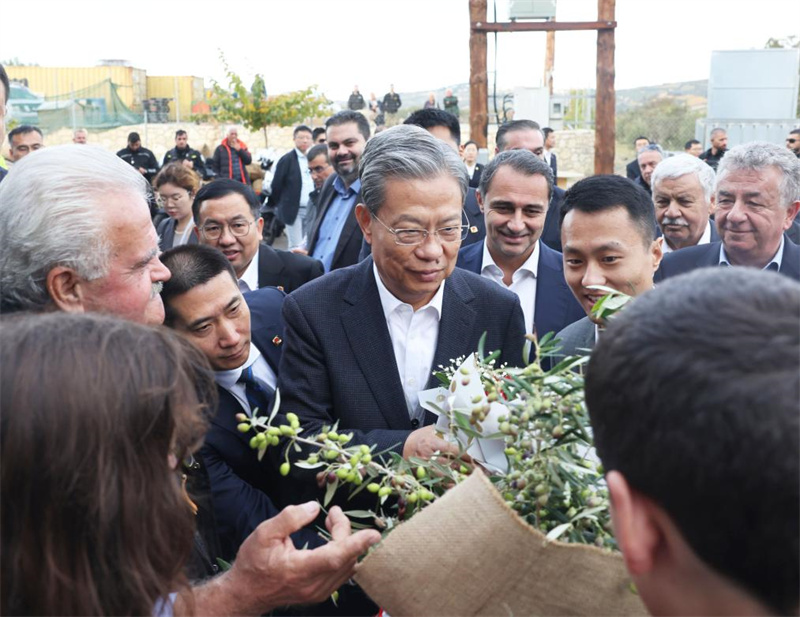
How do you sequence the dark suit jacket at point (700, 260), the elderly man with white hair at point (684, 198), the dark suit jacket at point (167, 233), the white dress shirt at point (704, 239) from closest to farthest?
the dark suit jacket at point (700, 260) → the elderly man with white hair at point (684, 198) → the white dress shirt at point (704, 239) → the dark suit jacket at point (167, 233)

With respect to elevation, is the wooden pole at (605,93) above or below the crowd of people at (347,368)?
above

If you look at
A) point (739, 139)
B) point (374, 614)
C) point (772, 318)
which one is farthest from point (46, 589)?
point (739, 139)

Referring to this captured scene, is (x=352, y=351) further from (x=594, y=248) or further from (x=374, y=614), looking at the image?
(x=594, y=248)

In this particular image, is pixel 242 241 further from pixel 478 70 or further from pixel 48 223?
pixel 478 70

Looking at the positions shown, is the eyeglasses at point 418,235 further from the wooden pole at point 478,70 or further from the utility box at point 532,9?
the utility box at point 532,9

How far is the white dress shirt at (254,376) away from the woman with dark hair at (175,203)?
3.69 meters

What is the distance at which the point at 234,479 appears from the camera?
263 cm

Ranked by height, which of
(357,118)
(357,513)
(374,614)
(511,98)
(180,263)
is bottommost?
(374,614)

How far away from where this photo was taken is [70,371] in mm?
1207

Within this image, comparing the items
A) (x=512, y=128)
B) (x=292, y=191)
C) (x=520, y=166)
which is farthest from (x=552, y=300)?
(x=292, y=191)

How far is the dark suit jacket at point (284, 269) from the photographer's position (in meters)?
4.78

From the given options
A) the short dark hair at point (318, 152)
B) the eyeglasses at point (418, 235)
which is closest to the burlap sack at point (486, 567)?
the eyeglasses at point (418, 235)

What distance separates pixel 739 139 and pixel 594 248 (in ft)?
41.3

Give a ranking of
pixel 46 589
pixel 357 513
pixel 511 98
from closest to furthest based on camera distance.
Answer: pixel 46 589 → pixel 357 513 → pixel 511 98
